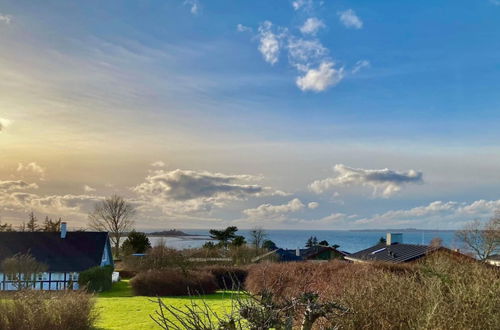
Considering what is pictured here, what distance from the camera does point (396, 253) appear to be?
3869 cm

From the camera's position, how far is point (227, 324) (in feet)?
21.1

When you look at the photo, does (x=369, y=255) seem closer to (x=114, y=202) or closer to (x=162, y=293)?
(x=162, y=293)

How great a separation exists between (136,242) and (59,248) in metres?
14.3

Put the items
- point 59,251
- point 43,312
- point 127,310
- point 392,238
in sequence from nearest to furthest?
point 43,312
point 127,310
point 59,251
point 392,238

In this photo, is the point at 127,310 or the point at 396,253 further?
the point at 396,253

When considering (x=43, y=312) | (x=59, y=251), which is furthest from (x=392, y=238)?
(x=43, y=312)

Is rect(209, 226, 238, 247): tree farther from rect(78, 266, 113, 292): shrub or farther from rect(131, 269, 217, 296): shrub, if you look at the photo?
rect(131, 269, 217, 296): shrub

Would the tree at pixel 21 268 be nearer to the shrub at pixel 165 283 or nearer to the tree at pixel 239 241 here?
the shrub at pixel 165 283

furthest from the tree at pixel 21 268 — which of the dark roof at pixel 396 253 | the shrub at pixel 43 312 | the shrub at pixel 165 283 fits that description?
the dark roof at pixel 396 253

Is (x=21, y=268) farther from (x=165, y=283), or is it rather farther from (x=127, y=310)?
(x=127, y=310)

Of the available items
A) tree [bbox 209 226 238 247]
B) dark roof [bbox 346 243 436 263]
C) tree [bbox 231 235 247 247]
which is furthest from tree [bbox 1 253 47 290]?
tree [bbox 209 226 238 247]

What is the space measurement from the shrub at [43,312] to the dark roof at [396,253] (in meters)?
23.8

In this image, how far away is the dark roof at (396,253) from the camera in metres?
36.5

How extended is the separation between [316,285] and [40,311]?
29.3ft
